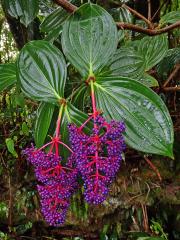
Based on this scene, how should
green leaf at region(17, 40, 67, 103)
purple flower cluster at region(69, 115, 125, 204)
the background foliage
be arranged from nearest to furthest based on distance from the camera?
1. purple flower cluster at region(69, 115, 125, 204)
2. green leaf at region(17, 40, 67, 103)
3. the background foliage

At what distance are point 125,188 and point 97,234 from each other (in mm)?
269

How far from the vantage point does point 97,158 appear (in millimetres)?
543

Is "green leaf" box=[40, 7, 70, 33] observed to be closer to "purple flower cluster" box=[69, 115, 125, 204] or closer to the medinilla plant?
the medinilla plant

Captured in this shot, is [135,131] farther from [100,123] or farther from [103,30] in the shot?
[103,30]

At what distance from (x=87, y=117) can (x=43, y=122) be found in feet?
0.37

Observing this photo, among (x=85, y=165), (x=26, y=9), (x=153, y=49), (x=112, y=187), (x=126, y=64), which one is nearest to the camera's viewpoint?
(x=85, y=165)

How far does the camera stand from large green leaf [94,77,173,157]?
0.59 metres

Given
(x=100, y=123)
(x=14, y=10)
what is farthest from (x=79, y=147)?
(x=14, y=10)

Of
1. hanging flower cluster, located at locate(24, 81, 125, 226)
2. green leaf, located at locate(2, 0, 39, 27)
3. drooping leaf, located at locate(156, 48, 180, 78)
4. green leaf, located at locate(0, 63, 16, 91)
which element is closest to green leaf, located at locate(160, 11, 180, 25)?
drooping leaf, located at locate(156, 48, 180, 78)

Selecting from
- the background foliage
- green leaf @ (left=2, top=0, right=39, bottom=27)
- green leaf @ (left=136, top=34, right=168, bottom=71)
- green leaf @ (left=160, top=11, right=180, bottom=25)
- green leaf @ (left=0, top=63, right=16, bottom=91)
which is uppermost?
green leaf @ (left=2, top=0, right=39, bottom=27)

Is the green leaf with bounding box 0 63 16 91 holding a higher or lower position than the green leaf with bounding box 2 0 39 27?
lower

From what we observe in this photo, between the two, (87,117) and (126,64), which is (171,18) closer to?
(126,64)

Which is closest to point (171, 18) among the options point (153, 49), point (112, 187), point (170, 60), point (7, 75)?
point (153, 49)

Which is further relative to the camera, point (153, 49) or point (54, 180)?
point (153, 49)
